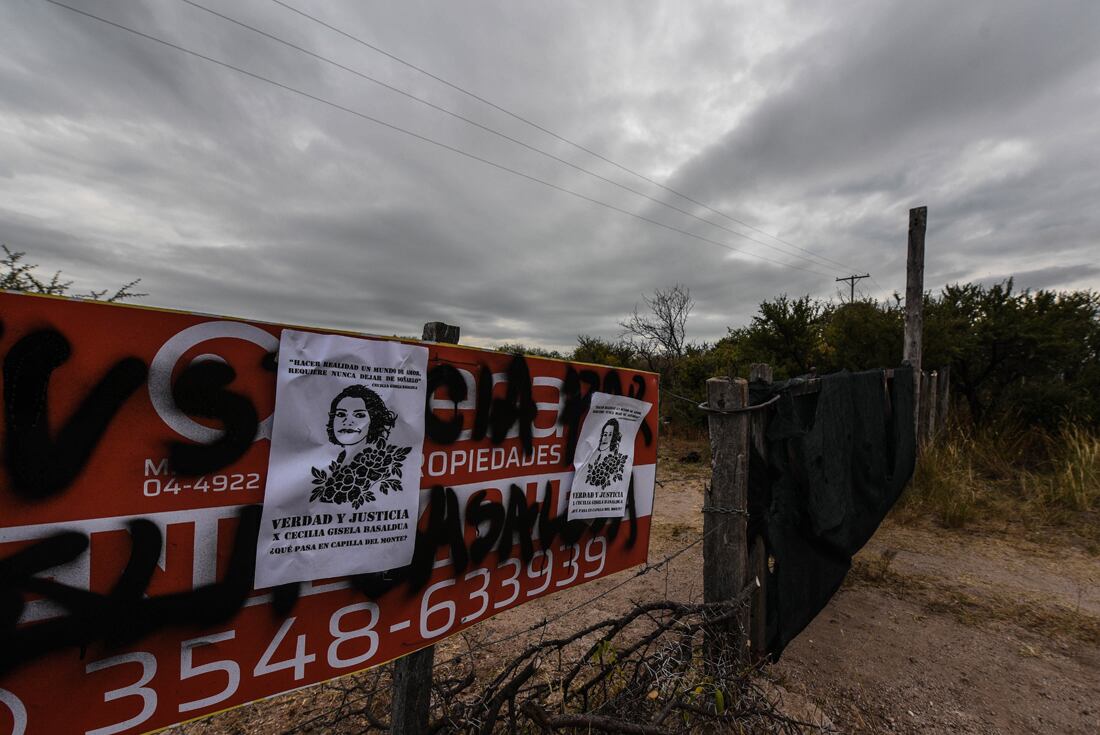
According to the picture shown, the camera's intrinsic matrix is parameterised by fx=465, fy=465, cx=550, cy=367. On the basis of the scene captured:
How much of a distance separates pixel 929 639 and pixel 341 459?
4.16 m

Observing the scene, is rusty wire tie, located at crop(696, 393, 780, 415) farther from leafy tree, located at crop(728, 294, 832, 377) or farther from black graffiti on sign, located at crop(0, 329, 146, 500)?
leafy tree, located at crop(728, 294, 832, 377)

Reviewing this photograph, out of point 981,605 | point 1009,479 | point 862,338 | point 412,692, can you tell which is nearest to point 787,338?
point 862,338

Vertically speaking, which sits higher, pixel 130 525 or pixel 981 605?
pixel 130 525

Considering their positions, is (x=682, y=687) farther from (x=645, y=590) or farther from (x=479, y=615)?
(x=645, y=590)

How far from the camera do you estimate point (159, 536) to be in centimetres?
112

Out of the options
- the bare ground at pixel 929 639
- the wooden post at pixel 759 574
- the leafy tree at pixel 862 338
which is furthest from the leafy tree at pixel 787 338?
the wooden post at pixel 759 574

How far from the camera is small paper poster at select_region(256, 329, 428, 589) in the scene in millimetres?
1300

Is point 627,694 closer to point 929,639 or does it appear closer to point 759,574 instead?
point 759,574

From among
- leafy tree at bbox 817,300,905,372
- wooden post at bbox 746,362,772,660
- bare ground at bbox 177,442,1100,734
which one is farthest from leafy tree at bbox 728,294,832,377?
wooden post at bbox 746,362,772,660

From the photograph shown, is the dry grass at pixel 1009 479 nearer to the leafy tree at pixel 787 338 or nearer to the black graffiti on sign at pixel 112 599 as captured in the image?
the leafy tree at pixel 787 338

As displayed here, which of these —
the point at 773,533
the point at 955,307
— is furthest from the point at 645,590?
the point at 955,307

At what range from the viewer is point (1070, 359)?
29.8 ft

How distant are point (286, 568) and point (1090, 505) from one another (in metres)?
9.13

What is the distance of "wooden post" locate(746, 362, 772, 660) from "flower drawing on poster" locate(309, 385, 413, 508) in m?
1.91
